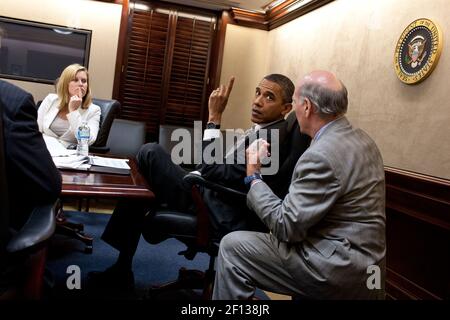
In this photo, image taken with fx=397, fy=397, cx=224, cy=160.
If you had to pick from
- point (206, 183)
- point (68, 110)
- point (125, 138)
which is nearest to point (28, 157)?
point (206, 183)

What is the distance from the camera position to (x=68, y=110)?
264cm

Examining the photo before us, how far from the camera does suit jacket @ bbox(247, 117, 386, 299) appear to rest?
4.27ft

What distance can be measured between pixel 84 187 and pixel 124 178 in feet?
0.94

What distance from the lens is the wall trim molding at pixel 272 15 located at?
3888mm

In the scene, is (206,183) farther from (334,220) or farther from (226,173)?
(334,220)

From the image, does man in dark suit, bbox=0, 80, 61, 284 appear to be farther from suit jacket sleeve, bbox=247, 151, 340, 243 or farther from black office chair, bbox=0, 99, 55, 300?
suit jacket sleeve, bbox=247, 151, 340, 243

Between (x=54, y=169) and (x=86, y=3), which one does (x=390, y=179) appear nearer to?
(x=54, y=169)

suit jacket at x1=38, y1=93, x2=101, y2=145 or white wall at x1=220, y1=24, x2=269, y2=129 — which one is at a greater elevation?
white wall at x1=220, y1=24, x2=269, y2=129

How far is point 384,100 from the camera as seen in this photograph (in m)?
2.71

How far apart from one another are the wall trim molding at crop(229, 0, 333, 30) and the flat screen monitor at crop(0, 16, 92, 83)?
1.62m

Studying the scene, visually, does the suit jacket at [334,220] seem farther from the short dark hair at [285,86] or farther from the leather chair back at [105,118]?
the leather chair back at [105,118]

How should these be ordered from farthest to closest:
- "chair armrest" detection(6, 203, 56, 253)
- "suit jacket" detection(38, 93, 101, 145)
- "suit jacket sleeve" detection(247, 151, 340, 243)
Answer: "suit jacket" detection(38, 93, 101, 145) < "suit jacket sleeve" detection(247, 151, 340, 243) < "chair armrest" detection(6, 203, 56, 253)

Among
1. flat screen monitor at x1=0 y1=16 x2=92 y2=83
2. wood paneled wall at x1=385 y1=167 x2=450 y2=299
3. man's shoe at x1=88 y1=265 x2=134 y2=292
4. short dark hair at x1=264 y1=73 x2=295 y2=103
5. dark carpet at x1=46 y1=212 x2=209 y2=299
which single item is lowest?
dark carpet at x1=46 y1=212 x2=209 y2=299

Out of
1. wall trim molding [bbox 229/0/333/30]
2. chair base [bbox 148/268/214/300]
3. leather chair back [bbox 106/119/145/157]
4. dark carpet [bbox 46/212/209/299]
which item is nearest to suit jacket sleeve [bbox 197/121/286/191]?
chair base [bbox 148/268/214/300]
